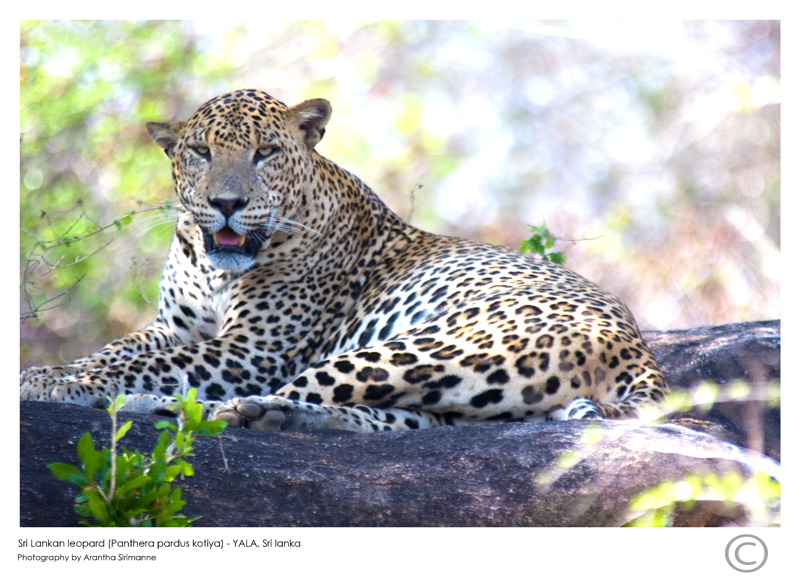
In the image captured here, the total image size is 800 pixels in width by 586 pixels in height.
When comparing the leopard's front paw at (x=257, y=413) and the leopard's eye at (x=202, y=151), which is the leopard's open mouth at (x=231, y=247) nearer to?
the leopard's eye at (x=202, y=151)

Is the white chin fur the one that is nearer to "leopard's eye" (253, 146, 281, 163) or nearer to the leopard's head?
the leopard's head

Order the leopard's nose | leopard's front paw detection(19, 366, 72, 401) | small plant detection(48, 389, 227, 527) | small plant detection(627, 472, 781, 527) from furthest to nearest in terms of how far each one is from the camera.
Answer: the leopard's nose < leopard's front paw detection(19, 366, 72, 401) < small plant detection(627, 472, 781, 527) < small plant detection(48, 389, 227, 527)

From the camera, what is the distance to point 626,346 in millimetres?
5641

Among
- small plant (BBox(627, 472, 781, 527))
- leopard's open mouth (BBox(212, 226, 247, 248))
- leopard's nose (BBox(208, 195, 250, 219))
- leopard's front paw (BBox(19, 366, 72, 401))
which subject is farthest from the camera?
leopard's open mouth (BBox(212, 226, 247, 248))

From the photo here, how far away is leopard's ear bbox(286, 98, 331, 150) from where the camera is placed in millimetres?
6898

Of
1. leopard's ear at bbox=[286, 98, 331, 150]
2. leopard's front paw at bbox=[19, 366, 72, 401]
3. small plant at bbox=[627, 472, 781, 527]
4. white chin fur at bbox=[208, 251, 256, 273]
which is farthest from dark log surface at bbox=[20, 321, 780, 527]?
leopard's ear at bbox=[286, 98, 331, 150]

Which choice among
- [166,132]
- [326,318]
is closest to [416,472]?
[326,318]

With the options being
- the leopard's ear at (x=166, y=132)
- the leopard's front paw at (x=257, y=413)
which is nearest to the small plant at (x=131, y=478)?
the leopard's front paw at (x=257, y=413)

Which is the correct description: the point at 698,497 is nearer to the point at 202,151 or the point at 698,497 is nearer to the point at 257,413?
the point at 257,413

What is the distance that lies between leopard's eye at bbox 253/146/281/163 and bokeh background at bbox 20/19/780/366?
871 mm

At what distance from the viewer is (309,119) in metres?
6.96

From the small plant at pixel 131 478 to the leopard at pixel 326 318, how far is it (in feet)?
3.65

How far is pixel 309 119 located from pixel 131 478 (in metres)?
3.61

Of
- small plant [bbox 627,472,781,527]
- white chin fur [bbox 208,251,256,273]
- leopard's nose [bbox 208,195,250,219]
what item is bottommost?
small plant [bbox 627,472,781,527]
